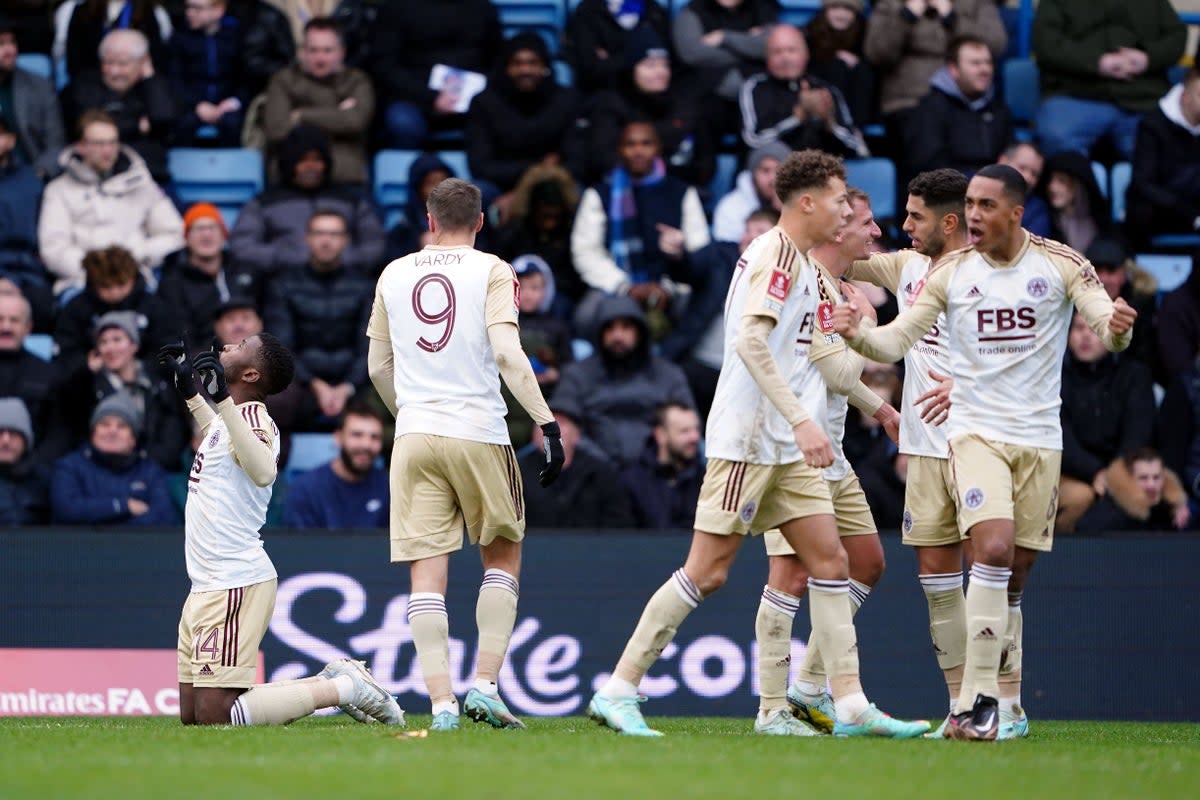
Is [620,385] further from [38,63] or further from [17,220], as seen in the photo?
[38,63]

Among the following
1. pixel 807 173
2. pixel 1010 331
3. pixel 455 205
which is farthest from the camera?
pixel 455 205

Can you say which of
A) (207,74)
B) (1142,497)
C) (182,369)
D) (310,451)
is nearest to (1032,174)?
(1142,497)

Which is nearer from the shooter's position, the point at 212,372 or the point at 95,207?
the point at 212,372

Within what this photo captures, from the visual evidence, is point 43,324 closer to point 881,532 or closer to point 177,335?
point 177,335

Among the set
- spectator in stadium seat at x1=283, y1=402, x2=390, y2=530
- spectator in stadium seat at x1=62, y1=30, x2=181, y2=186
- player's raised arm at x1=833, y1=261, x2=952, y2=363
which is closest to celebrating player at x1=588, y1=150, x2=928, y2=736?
player's raised arm at x1=833, y1=261, x2=952, y2=363

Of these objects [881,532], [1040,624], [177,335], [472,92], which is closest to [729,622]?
[881,532]

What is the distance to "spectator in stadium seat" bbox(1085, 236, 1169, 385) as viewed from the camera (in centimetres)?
1420

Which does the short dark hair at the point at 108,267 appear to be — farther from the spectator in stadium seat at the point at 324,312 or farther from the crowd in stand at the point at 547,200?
the spectator in stadium seat at the point at 324,312

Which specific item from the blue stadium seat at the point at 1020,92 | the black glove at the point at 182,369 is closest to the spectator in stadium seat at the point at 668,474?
the black glove at the point at 182,369

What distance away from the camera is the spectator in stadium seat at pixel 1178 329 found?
47.6 feet

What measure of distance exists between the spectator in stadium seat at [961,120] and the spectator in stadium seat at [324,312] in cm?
483

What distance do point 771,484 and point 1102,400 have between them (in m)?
6.18

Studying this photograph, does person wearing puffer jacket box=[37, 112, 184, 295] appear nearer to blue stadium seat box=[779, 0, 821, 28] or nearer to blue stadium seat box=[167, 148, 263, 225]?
blue stadium seat box=[167, 148, 263, 225]

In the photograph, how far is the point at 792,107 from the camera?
50.6ft
